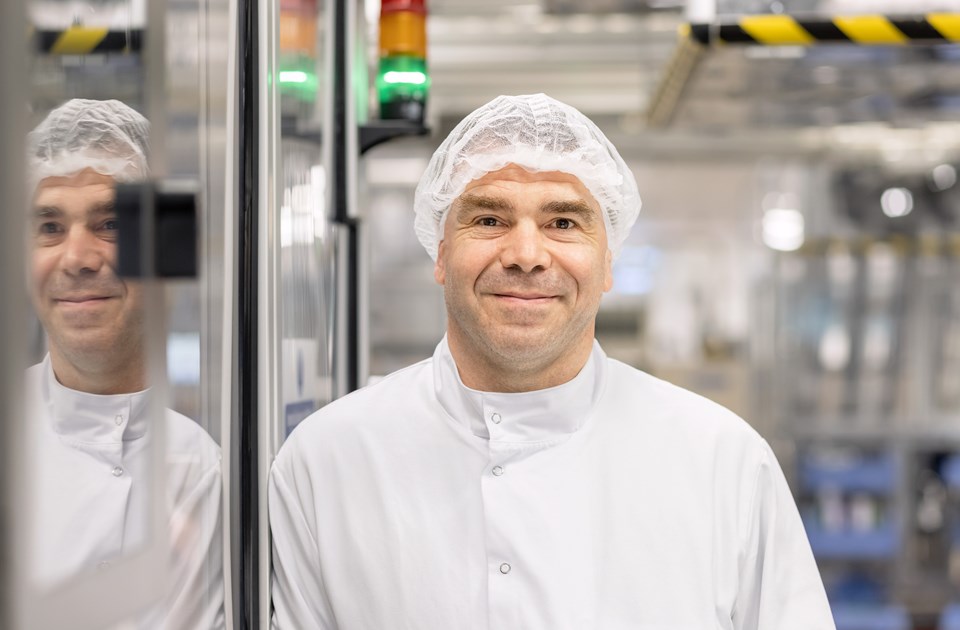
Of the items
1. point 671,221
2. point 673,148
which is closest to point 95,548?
point 673,148

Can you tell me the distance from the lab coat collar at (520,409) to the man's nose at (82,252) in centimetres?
75

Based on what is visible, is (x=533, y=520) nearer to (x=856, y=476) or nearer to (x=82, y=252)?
(x=82, y=252)

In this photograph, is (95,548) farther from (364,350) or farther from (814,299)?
(814,299)

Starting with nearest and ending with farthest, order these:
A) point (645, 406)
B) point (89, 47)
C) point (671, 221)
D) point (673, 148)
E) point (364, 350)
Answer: point (89, 47), point (645, 406), point (364, 350), point (673, 148), point (671, 221)

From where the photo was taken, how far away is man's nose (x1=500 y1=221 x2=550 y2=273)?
4.83 feet

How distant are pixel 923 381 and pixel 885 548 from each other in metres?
0.79

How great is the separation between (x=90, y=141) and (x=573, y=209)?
0.79 metres

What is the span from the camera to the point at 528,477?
1.51 metres

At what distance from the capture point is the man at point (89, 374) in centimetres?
77

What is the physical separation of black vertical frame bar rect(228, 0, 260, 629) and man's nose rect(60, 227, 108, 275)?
1.47 ft

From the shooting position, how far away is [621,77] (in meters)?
5.48

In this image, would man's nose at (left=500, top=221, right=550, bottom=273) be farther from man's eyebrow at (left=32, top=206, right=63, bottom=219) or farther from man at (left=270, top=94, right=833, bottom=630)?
man's eyebrow at (left=32, top=206, right=63, bottom=219)

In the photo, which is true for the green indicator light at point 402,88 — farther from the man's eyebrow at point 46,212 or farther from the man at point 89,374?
the man's eyebrow at point 46,212

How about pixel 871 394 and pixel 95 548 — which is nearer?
pixel 95 548
